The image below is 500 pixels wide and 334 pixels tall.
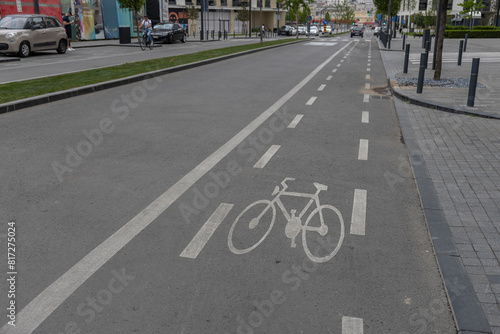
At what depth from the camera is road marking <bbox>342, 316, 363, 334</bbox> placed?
2775 millimetres

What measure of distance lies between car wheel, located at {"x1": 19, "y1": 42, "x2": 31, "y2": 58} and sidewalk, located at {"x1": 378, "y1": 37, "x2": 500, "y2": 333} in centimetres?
1669

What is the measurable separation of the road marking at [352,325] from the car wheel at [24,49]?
69.2 ft

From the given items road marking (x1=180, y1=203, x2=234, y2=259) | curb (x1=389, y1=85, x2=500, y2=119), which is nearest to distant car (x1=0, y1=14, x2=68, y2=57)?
curb (x1=389, y1=85, x2=500, y2=119)

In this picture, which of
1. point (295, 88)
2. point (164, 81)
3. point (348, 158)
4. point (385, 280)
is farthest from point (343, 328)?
point (164, 81)

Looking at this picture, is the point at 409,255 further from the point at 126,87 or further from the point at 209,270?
the point at 126,87

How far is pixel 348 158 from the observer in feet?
20.4

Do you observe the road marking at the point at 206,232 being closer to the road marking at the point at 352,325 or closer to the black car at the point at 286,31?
the road marking at the point at 352,325

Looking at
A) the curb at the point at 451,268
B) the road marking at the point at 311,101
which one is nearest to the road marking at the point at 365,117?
the road marking at the point at 311,101

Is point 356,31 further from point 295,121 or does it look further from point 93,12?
point 295,121

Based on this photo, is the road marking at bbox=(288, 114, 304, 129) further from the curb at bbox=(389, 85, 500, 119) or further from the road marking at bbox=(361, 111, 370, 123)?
the curb at bbox=(389, 85, 500, 119)

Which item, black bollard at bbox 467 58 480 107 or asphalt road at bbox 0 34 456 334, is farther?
black bollard at bbox 467 58 480 107

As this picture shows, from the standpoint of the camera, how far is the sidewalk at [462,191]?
3.09m

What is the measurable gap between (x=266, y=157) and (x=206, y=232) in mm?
2391

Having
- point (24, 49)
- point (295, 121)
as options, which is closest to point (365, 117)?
point (295, 121)
